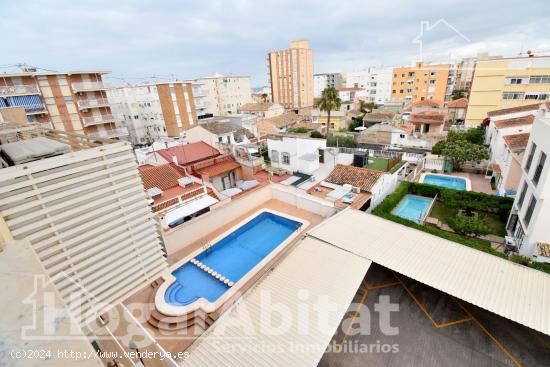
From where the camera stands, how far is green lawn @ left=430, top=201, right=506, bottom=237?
17516mm

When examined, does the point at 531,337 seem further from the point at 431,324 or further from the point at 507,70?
the point at 507,70

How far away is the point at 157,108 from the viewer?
1767 inches

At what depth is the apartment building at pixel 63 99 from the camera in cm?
2956

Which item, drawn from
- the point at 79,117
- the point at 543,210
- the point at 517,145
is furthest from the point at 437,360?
the point at 79,117

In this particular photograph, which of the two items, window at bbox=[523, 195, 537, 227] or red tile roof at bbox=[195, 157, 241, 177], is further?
red tile roof at bbox=[195, 157, 241, 177]

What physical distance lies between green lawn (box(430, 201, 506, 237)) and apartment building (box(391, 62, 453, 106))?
162 ft

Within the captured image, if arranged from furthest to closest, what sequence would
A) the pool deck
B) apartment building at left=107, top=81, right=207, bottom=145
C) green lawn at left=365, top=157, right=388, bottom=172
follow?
1. apartment building at left=107, top=81, right=207, bottom=145
2. green lawn at left=365, top=157, right=388, bottom=172
3. the pool deck

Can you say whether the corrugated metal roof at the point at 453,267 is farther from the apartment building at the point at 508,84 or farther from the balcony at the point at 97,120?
the balcony at the point at 97,120

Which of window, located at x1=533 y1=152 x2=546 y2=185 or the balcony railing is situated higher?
the balcony railing

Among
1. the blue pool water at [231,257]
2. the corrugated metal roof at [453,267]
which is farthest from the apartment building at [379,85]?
the corrugated metal roof at [453,267]

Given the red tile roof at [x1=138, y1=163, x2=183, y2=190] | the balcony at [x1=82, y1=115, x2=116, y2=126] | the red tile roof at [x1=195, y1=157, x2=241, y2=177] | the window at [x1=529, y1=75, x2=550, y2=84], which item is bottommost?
the red tile roof at [x1=195, y1=157, x2=241, y2=177]

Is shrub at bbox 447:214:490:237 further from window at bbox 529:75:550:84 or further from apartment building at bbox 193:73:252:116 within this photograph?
apartment building at bbox 193:73:252:116

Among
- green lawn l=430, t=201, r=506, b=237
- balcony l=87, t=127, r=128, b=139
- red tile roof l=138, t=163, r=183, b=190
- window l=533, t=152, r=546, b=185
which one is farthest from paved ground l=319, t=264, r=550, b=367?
balcony l=87, t=127, r=128, b=139

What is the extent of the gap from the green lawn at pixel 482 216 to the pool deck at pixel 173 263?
377 inches
